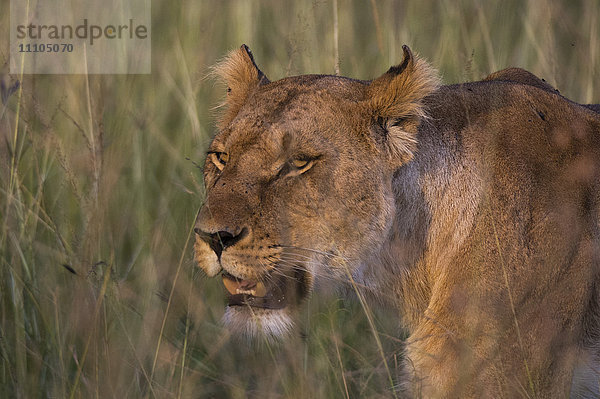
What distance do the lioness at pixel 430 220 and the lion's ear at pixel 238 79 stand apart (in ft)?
1.19

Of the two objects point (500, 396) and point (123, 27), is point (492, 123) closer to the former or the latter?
point (500, 396)

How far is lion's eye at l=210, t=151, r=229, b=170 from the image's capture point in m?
3.15

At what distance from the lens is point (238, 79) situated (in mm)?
3658

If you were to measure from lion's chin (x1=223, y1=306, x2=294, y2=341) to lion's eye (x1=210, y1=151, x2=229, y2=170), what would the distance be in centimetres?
55

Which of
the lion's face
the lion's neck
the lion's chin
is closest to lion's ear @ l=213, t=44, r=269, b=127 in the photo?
the lion's face

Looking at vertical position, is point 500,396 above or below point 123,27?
below

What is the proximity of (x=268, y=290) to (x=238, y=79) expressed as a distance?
109 cm

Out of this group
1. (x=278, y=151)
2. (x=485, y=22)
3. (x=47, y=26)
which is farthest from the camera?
(x=485, y=22)

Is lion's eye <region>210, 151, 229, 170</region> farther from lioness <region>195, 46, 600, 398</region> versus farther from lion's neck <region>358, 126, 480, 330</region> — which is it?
lion's neck <region>358, 126, 480, 330</region>

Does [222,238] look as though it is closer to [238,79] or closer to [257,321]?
[257,321]

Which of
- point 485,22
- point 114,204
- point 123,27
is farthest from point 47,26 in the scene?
point 485,22

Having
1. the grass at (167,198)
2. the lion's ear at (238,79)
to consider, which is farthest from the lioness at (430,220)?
the lion's ear at (238,79)

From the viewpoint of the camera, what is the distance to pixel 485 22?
615 centimetres

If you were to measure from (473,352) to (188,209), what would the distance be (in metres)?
2.05
